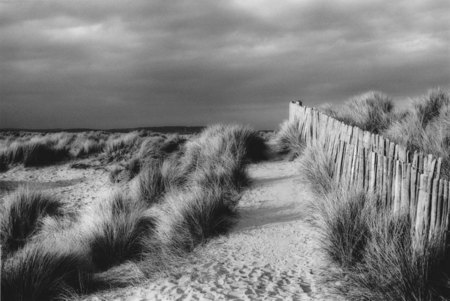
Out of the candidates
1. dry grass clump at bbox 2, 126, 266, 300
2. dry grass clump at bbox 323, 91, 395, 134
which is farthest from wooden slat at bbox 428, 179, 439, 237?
dry grass clump at bbox 323, 91, 395, 134

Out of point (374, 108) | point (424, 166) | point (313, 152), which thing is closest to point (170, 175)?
point (313, 152)

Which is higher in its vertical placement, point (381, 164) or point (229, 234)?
point (381, 164)

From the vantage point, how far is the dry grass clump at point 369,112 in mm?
9141

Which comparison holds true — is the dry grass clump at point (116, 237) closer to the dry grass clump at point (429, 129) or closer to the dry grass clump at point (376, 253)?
the dry grass clump at point (376, 253)

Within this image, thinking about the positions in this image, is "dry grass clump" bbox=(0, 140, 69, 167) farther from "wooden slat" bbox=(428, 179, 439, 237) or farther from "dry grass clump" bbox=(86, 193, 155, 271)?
"wooden slat" bbox=(428, 179, 439, 237)

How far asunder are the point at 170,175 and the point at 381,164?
13.4ft

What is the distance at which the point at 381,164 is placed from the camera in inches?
169

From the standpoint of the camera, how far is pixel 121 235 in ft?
15.8

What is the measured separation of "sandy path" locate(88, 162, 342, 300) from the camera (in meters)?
3.45

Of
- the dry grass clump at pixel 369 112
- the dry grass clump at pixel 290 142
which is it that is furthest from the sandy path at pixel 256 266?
the dry grass clump at pixel 369 112

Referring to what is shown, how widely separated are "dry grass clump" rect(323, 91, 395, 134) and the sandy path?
421 centimetres

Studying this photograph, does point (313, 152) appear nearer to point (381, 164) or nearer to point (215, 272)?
point (381, 164)

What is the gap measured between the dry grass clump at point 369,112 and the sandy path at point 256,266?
4213 mm

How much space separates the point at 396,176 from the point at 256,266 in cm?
168
